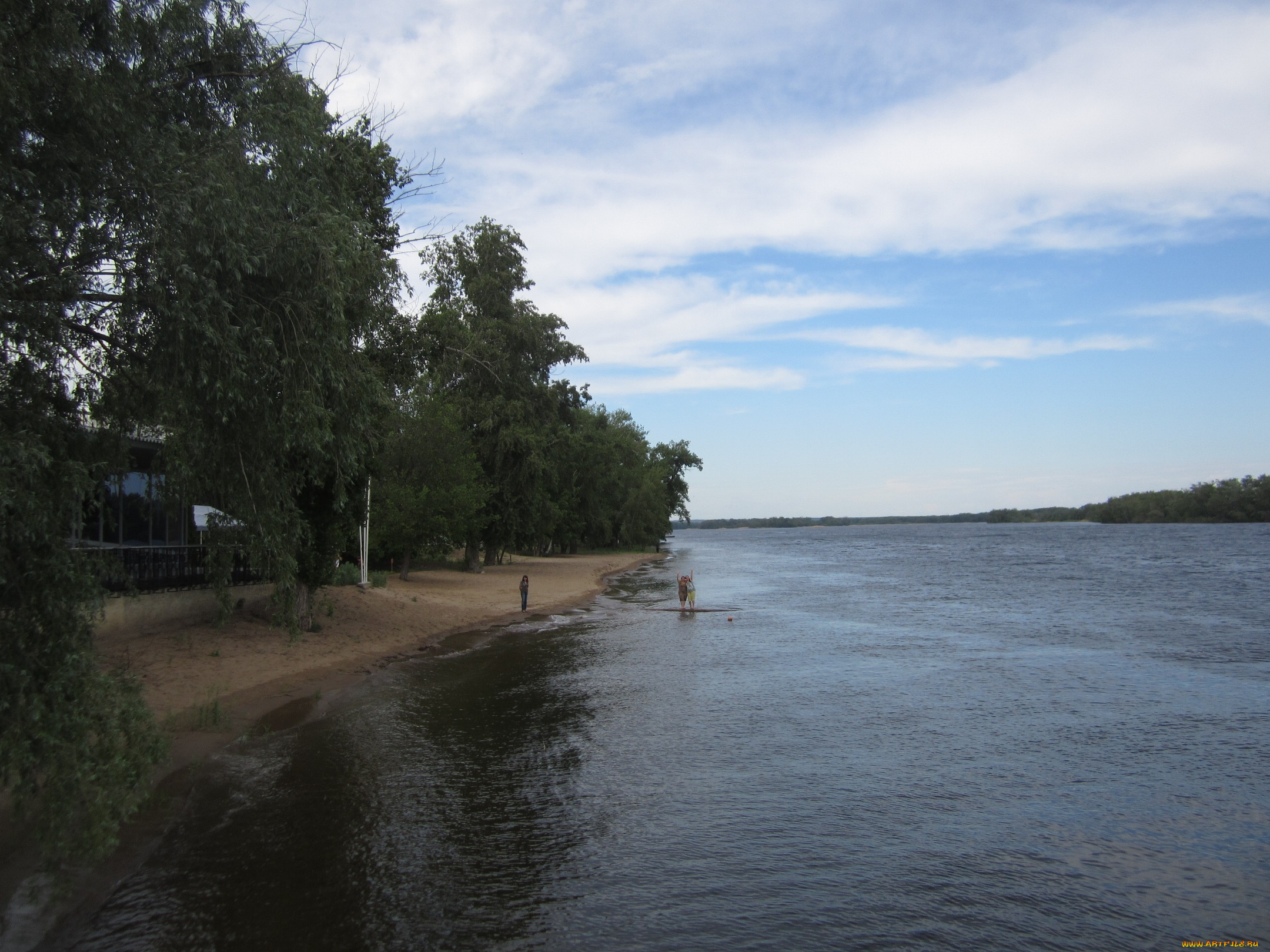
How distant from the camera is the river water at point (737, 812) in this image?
8227 millimetres

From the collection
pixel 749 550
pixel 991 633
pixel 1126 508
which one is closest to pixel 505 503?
pixel 991 633

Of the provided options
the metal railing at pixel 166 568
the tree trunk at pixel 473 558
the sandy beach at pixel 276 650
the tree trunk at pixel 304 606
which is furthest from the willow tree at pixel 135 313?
the tree trunk at pixel 473 558

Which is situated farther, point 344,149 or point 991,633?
point 991,633

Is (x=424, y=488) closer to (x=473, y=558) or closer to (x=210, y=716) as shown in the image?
(x=473, y=558)

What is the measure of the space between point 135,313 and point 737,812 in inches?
358

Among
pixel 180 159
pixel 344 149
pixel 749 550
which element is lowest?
pixel 749 550

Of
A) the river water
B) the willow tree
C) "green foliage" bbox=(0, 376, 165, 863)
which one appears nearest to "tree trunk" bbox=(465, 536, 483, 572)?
the river water

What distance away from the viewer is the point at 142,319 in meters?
8.16

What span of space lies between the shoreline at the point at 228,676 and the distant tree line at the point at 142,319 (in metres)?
1.06

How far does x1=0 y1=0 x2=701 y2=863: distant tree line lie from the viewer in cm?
674

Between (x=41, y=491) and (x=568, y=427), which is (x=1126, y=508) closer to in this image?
(x=568, y=427)

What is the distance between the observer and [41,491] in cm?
668

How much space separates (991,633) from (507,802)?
22851 millimetres

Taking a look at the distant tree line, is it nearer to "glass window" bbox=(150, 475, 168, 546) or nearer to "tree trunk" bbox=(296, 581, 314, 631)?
"tree trunk" bbox=(296, 581, 314, 631)
